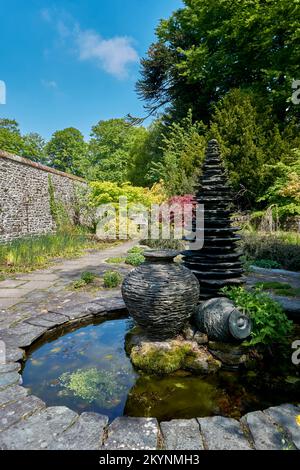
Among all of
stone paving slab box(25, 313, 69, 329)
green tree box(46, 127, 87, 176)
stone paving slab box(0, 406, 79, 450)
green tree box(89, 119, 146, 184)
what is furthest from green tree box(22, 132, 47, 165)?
stone paving slab box(0, 406, 79, 450)

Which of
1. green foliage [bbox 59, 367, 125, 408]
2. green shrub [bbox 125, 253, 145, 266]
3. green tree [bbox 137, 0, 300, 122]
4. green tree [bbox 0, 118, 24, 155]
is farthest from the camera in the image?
green tree [bbox 0, 118, 24, 155]

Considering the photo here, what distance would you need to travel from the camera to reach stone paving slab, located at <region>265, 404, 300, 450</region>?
1.59 meters

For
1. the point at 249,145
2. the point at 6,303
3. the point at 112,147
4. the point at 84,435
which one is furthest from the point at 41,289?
the point at 112,147

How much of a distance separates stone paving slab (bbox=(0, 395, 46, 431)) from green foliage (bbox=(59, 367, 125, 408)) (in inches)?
12.6

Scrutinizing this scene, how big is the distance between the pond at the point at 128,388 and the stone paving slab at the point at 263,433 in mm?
219

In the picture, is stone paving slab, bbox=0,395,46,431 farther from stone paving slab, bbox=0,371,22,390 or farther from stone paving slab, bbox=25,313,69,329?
stone paving slab, bbox=25,313,69,329

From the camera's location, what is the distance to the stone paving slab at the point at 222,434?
1.52 metres

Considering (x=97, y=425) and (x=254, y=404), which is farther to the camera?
(x=254, y=404)

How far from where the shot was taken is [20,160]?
10.4m

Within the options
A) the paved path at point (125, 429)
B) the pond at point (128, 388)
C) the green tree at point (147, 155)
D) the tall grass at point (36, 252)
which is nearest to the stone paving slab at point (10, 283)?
the tall grass at point (36, 252)

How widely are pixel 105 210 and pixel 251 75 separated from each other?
10313 millimetres

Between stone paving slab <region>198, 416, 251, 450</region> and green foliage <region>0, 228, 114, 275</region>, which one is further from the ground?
green foliage <region>0, 228, 114, 275</region>
